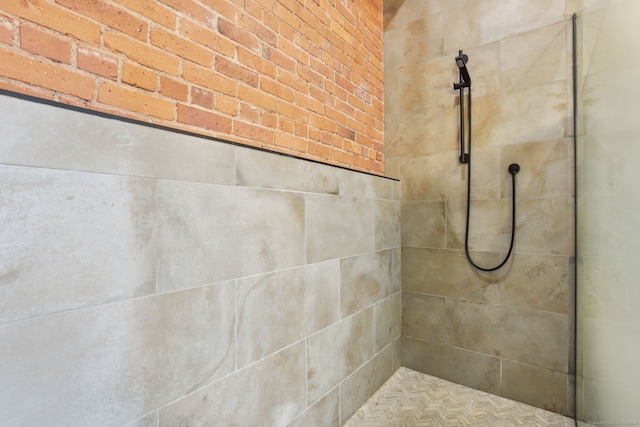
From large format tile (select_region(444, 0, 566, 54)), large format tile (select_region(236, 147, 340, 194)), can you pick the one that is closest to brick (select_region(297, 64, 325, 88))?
large format tile (select_region(236, 147, 340, 194))

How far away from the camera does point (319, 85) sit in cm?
173

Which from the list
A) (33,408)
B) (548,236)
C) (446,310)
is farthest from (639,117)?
(33,408)

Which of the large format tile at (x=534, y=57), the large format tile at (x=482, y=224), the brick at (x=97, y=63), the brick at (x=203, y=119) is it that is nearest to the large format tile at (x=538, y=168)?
the large format tile at (x=482, y=224)

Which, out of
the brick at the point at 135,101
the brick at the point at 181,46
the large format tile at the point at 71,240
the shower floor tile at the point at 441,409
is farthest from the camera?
the shower floor tile at the point at 441,409

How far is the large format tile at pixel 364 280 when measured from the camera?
5.78ft

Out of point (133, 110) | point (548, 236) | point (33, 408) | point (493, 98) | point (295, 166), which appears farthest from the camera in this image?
point (493, 98)

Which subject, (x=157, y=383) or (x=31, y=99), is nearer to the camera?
(x=31, y=99)

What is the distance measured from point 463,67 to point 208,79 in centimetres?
153

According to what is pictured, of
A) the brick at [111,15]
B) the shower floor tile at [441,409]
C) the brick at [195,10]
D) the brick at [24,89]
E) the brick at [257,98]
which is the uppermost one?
the brick at [195,10]

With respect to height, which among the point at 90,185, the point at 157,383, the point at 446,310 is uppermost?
the point at 90,185

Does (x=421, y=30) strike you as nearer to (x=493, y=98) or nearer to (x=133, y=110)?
(x=493, y=98)

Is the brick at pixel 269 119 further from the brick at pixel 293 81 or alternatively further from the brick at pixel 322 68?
the brick at pixel 322 68

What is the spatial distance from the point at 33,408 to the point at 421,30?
8.86 feet

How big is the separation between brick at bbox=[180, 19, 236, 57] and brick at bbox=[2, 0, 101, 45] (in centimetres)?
29
